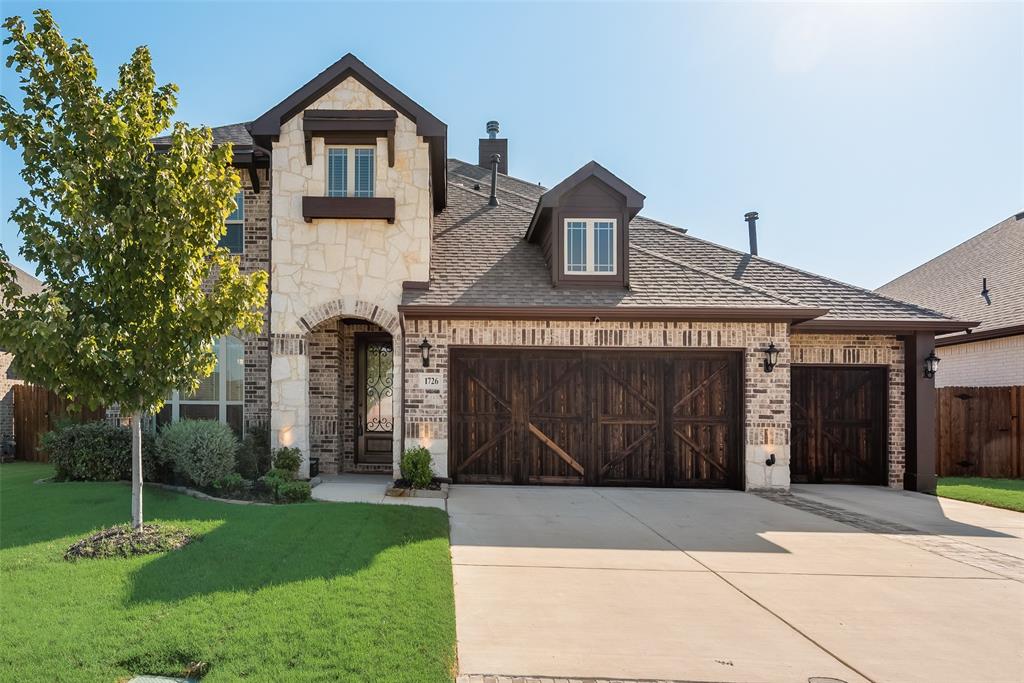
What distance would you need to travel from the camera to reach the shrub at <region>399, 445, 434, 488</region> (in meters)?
8.65

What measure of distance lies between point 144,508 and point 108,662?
429 cm

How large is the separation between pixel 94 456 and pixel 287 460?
122 inches

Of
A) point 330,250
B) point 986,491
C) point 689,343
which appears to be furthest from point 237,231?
point 986,491

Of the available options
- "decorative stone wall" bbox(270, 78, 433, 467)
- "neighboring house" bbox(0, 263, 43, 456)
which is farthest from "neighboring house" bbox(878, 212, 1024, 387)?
"neighboring house" bbox(0, 263, 43, 456)

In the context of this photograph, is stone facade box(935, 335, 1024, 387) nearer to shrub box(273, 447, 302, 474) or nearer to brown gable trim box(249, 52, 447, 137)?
brown gable trim box(249, 52, 447, 137)

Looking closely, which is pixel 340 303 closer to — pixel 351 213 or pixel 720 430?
pixel 351 213

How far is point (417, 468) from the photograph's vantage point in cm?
870

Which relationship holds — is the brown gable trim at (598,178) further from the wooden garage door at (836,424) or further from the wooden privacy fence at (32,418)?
the wooden privacy fence at (32,418)

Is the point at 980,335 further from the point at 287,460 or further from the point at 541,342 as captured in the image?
the point at 287,460

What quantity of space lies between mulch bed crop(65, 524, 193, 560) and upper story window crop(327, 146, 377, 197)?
6410mm

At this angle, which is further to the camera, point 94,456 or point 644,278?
point 644,278

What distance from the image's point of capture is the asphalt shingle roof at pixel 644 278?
31.6 ft

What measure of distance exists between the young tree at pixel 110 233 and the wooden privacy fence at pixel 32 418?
909cm

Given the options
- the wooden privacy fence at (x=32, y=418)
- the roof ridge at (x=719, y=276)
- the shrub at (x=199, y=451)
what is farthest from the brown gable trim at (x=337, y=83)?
the wooden privacy fence at (x=32, y=418)
